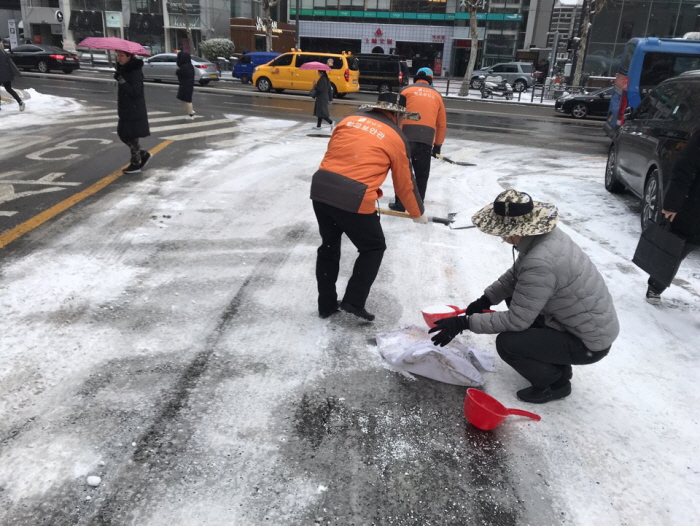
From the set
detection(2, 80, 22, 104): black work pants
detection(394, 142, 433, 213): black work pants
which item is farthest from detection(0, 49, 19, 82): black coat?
detection(394, 142, 433, 213): black work pants

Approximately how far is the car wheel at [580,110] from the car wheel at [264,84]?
1229cm

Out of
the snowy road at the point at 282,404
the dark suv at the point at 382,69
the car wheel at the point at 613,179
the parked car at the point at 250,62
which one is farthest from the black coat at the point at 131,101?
the parked car at the point at 250,62

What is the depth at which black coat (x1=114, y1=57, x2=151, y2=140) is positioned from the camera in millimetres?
7301

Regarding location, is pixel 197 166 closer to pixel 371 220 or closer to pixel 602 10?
pixel 371 220

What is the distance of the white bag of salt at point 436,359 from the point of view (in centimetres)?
337

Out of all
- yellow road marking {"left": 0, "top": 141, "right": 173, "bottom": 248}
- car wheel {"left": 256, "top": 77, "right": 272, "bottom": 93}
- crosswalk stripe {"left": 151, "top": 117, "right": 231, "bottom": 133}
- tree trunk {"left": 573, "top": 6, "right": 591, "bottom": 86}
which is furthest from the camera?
tree trunk {"left": 573, "top": 6, "right": 591, "bottom": 86}

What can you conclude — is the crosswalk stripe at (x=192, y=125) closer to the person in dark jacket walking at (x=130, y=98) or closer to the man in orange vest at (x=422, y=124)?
the person in dark jacket walking at (x=130, y=98)

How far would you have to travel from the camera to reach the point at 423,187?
6.85m

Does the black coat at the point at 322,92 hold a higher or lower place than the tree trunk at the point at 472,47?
lower

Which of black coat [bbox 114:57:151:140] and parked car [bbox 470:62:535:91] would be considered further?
parked car [bbox 470:62:535:91]

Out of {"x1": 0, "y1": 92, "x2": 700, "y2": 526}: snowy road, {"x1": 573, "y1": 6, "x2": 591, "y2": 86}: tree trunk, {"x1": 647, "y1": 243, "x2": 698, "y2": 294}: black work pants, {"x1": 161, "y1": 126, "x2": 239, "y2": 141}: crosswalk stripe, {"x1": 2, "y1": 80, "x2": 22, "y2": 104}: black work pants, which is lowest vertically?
{"x1": 0, "y1": 92, "x2": 700, "y2": 526}: snowy road

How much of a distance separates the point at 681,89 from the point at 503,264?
294 cm

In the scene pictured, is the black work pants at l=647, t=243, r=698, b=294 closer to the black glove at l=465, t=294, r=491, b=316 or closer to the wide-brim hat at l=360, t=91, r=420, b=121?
the black glove at l=465, t=294, r=491, b=316

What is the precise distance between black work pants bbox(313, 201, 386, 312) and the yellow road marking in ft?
10.2
